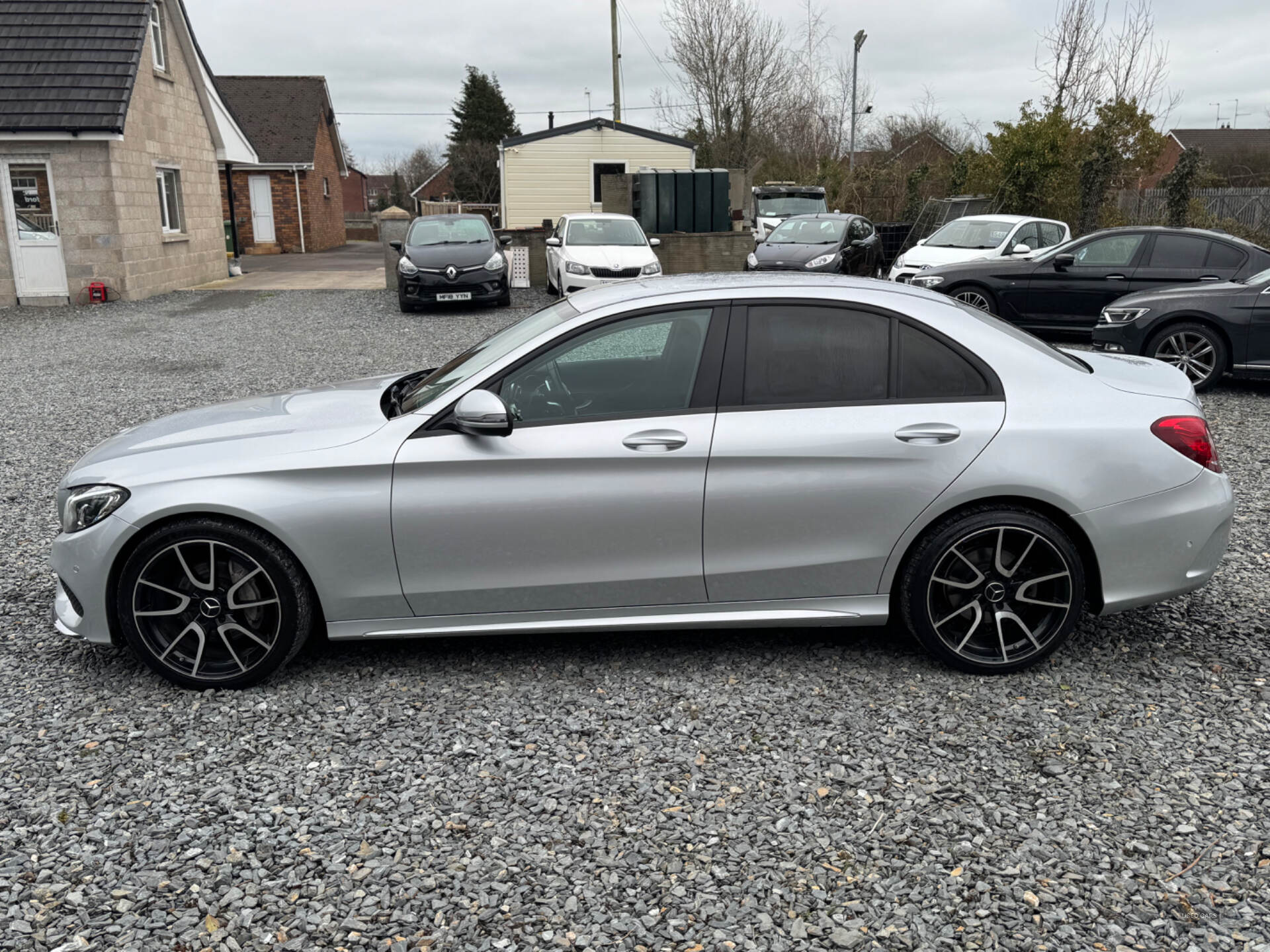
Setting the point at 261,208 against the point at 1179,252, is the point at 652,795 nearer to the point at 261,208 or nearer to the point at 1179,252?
the point at 1179,252

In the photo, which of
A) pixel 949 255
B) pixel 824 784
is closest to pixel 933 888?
pixel 824 784

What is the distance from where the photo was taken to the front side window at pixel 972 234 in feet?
53.8

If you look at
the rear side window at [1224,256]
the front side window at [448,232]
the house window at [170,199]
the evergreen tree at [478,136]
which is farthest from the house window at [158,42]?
the evergreen tree at [478,136]

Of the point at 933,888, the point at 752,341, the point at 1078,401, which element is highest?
the point at 752,341

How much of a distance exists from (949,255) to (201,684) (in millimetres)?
14400

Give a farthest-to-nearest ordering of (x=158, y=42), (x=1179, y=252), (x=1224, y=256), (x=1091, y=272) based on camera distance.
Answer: (x=158, y=42) < (x=1091, y=272) < (x=1179, y=252) < (x=1224, y=256)

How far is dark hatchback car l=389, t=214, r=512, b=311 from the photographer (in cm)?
1722

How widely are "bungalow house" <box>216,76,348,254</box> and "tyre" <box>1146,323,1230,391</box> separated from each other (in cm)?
3223

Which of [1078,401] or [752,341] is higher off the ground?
[752,341]

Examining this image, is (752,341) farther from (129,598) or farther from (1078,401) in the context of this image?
(129,598)

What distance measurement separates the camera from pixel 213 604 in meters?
4.02

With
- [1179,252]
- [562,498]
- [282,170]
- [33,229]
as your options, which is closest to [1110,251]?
[1179,252]

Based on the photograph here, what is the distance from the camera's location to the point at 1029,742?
3.69 m

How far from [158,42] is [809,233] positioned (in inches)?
545
